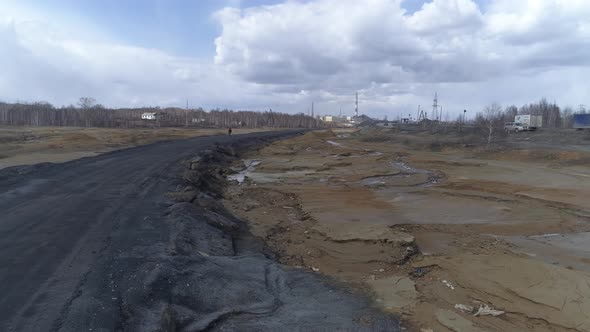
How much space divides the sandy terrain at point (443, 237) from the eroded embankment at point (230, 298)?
72 cm

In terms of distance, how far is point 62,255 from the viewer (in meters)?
7.61

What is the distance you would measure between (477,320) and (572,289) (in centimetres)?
261

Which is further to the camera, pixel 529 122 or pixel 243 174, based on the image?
pixel 529 122

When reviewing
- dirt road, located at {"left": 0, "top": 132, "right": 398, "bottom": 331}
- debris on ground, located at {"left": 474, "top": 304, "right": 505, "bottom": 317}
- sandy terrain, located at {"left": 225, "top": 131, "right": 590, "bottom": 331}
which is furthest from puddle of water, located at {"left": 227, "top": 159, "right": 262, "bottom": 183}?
debris on ground, located at {"left": 474, "top": 304, "right": 505, "bottom": 317}

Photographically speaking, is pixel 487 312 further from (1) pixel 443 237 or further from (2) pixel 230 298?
(1) pixel 443 237

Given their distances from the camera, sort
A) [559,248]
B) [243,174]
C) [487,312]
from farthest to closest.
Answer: [243,174]
[559,248]
[487,312]

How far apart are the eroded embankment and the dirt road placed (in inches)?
0.6

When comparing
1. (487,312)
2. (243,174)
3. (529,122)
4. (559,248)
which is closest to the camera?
(487,312)

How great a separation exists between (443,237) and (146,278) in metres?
8.22

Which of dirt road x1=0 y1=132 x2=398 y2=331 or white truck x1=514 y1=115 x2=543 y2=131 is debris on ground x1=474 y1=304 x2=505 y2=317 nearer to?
dirt road x1=0 y1=132 x2=398 y2=331

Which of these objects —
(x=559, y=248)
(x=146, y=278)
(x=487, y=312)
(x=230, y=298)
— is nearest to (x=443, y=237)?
(x=559, y=248)

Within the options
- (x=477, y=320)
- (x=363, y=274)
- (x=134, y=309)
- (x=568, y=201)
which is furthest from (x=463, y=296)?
(x=568, y=201)

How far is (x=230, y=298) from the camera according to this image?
627 cm

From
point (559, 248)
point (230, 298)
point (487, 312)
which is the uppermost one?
point (230, 298)
